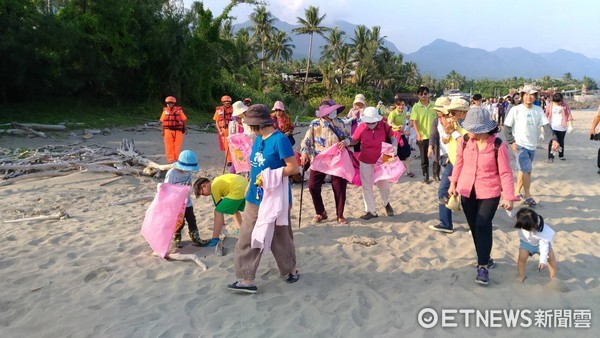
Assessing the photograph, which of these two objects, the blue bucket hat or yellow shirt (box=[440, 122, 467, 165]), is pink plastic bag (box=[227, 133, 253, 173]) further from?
yellow shirt (box=[440, 122, 467, 165])

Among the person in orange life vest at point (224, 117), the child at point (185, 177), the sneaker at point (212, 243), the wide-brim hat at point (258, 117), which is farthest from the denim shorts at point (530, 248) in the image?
the person in orange life vest at point (224, 117)

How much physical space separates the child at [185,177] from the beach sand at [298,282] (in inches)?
6.2

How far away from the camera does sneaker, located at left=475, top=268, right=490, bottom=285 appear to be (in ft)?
12.7

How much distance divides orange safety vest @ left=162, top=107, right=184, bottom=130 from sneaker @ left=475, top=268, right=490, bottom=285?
23.7 feet

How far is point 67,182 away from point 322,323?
21.4 feet

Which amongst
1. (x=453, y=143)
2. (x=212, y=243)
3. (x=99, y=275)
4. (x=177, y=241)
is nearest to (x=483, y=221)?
Result: (x=453, y=143)

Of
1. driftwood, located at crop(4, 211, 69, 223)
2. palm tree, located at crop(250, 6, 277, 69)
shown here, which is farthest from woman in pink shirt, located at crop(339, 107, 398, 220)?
palm tree, located at crop(250, 6, 277, 69)

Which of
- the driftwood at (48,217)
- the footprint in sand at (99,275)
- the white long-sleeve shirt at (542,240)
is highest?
the white long-sleeve shirt at (542,240)

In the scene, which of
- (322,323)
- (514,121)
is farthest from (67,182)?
(514,121)

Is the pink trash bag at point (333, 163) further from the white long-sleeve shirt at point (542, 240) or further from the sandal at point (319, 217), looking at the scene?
the white long-sleeve shirt at point (542, 240)

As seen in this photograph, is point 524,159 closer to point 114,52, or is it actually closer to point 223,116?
point 223,116

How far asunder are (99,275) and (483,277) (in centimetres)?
355

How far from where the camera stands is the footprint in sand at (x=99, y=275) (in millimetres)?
3906

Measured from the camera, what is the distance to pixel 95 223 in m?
5.62
